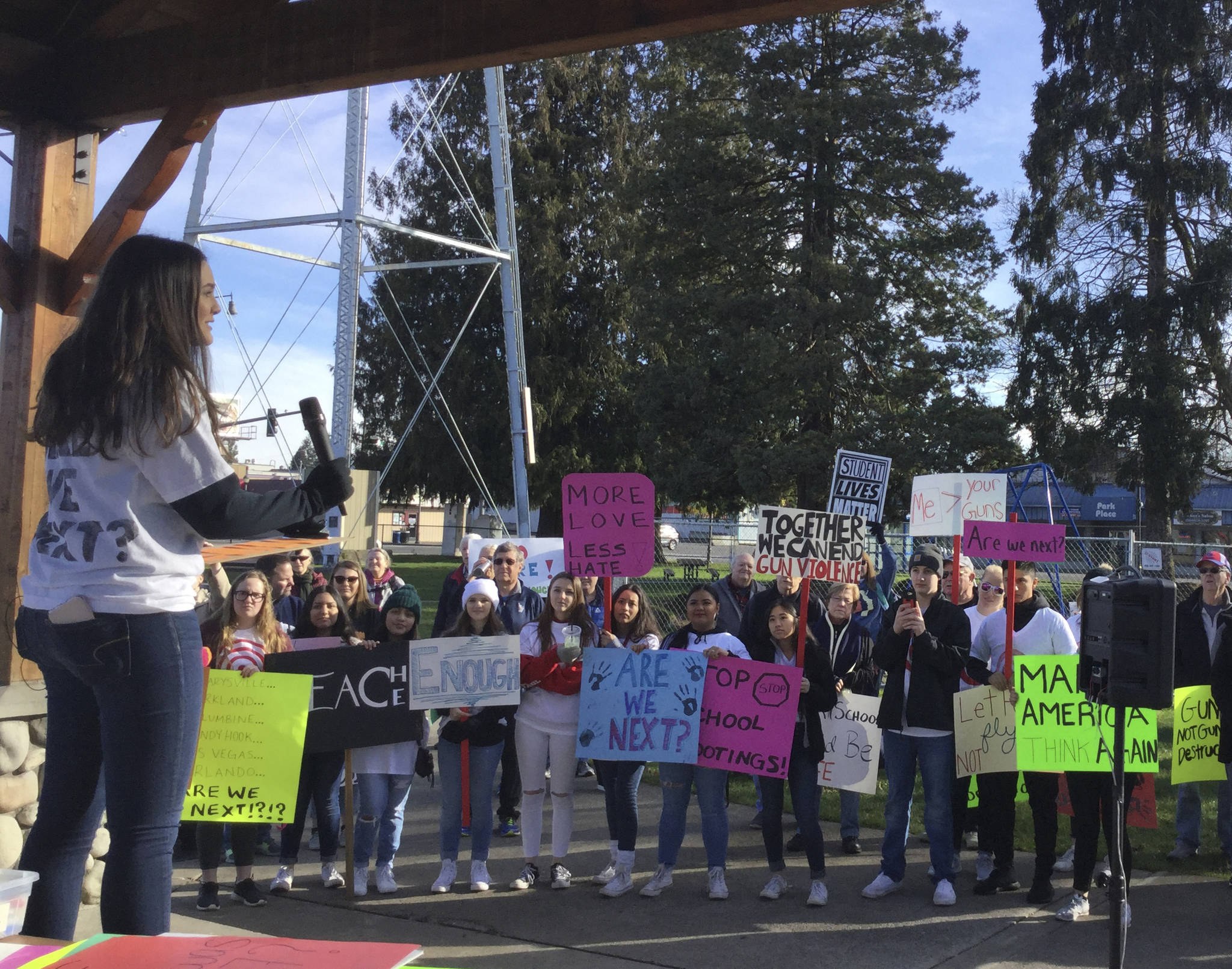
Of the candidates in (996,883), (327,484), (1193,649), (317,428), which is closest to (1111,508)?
(1193,649)

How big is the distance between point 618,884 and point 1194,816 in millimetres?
3818

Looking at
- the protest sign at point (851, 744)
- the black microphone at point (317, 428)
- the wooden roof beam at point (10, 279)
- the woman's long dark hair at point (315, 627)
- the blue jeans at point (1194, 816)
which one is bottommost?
the blue jeans at point (1194, 816)

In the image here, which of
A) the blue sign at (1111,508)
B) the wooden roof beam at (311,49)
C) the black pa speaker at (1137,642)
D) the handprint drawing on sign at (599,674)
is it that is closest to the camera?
the wooden roof beam at (311,49)

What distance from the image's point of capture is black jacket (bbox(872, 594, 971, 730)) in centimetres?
620

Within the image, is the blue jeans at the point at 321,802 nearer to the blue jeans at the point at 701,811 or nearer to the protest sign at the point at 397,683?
the protest sign at the point at 397,683

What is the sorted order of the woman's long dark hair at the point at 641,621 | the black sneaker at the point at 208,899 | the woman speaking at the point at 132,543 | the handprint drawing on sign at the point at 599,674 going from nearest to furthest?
the woman speaking at the point at 132,543 < the black sneaker at the point at 208,899 < the handprint drawing on sign at the point at 599,674 < the woman's long dark hair at the point at 641,621

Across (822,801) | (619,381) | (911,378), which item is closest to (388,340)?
(619,381)

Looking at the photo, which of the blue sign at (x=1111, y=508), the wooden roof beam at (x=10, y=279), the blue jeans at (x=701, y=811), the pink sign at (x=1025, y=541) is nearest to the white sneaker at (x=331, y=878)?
the blue jeans at (x=701, y=811)

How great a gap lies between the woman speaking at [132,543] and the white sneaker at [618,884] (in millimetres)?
4125

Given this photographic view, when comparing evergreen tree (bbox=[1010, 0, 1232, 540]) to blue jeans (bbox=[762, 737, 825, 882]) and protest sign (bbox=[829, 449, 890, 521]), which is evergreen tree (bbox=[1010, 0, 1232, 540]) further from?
blue jeans (bbox=[762, 737, 825, 882])

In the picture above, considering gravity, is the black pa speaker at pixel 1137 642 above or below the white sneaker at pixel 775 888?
above

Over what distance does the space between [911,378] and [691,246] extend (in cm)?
657

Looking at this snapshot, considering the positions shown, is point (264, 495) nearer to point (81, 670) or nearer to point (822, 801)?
point (81, 670)

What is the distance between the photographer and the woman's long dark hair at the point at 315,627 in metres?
7.03
